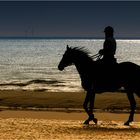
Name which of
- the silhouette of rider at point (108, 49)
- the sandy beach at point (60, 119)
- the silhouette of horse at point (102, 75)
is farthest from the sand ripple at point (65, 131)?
the silhouette of rider at point (108, 49)

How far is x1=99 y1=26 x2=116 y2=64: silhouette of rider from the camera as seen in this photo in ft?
50.1

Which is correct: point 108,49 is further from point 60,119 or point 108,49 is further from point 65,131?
point 60,119

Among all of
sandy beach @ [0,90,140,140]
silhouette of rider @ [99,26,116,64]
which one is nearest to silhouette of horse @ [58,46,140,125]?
silhouette of rider @ [99,26,116,64]

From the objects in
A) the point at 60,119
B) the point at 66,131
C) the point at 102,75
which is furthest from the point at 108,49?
the point at 60,119

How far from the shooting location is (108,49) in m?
15.4

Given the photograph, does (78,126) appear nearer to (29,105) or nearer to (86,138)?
(86,138)

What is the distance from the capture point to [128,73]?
15422mm

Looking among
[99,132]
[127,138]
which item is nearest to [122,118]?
[99,132]

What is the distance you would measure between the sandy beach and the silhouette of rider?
2.06 meters

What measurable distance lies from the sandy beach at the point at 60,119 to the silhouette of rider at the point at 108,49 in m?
2.06

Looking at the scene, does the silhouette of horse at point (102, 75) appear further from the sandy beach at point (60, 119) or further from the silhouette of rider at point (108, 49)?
the sandy beach at point (60, 119)

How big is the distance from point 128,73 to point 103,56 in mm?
941

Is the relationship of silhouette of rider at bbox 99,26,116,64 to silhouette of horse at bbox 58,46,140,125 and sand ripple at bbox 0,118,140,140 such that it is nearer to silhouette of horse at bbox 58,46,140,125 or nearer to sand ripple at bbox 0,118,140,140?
silhouette of horse at bbox 58,46,140,125

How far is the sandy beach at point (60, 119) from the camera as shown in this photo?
13133mm
